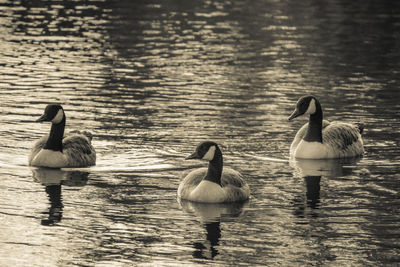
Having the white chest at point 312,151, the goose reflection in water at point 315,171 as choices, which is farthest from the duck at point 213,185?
the white chest at point 312,151

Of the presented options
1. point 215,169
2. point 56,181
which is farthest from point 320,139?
point 56,181

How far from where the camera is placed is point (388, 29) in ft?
156

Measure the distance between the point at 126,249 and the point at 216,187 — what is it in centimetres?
351

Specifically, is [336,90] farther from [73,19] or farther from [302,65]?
[73,19]

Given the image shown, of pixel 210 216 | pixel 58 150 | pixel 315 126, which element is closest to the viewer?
pixel 210 216

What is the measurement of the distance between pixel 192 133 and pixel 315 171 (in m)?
3.83

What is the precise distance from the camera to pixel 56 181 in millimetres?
20609

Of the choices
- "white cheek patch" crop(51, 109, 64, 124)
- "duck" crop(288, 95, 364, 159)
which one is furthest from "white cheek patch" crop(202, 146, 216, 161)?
"duck" crop(288, 95, 364, 159)

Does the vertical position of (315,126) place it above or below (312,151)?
above

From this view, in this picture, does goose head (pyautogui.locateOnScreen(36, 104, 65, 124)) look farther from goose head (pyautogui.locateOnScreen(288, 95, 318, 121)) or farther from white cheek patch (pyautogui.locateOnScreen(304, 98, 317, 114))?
white cheek patch (pyautogui.locateOnScreen(304, 98, 317, 114))

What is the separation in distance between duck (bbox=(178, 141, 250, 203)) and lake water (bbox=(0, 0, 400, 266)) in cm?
25

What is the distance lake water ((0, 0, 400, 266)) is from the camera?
53.0ft

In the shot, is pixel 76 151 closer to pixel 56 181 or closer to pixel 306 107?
pixel 56 181

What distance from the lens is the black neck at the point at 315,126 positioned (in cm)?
2344
